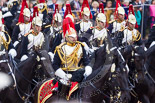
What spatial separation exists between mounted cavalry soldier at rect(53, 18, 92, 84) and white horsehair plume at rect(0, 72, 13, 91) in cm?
174

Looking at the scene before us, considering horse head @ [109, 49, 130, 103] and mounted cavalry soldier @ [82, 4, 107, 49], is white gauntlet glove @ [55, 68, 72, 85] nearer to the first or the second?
horse head @ [109, 49, 130, 103]

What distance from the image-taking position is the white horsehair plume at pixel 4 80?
32.4 feet

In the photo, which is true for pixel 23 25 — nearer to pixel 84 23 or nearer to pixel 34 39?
pixel 84 23

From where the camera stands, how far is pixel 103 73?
8539mm

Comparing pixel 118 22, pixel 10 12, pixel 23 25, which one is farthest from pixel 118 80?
pixel 10 12

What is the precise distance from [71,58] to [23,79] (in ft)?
7.20

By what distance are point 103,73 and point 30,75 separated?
8.29 ft

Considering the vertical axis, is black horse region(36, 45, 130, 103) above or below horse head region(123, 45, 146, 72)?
above

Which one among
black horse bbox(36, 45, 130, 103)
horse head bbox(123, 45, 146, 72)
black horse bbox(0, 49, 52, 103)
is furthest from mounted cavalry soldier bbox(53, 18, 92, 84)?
horse head bbox(123, 45, 146, 72)

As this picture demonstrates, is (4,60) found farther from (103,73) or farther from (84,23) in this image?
(84,23)

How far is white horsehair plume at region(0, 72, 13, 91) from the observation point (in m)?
9.89

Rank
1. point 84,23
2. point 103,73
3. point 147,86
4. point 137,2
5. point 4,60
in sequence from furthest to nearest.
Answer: point 137,2, point 84,23, point 147,86, point 4,60, point 103,73

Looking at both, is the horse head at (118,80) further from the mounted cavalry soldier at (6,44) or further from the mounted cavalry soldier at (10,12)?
the mounted cavalry soldier at (10,12)

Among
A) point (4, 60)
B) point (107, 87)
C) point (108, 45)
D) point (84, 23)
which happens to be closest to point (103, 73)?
point (107, 87)
